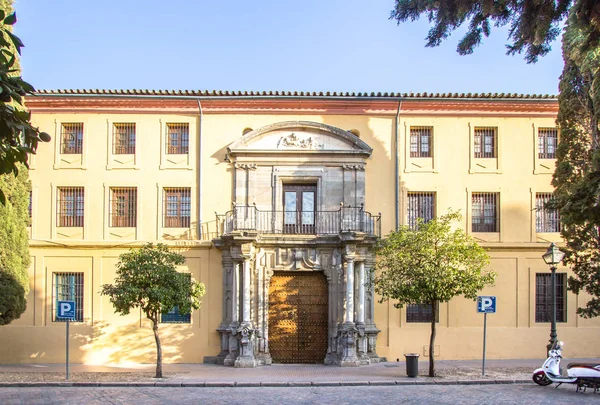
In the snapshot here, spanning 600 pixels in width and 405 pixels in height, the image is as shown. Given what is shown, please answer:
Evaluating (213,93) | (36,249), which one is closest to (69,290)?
(36,249)

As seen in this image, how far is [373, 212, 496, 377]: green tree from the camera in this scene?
17.4 meters

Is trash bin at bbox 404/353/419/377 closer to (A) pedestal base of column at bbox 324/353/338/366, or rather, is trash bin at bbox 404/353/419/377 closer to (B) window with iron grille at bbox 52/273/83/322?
(A) pedestal base of column at bbox 324/353/338/366

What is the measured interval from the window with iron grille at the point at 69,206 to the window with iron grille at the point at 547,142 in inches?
579

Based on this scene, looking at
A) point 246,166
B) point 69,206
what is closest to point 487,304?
point 246,166

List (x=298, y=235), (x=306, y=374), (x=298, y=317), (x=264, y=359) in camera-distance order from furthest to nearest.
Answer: (x=298, y=317) < (x=298, y=235) < (x=264, y=359) < (x=306, y=374)

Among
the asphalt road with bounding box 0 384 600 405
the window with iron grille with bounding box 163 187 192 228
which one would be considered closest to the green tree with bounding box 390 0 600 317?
the asphalt road with bounding box 0 384 600 405

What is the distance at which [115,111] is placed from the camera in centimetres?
2195

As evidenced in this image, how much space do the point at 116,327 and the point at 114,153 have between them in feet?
17.8

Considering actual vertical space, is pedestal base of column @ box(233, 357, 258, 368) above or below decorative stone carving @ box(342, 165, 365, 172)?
below

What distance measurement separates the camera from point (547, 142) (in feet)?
72.9

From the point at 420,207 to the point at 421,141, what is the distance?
213cm

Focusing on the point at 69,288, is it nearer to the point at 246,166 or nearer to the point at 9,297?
the point at 9,297

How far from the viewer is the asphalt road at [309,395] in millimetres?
13984

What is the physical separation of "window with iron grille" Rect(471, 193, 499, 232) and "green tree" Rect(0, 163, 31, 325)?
13.5m
